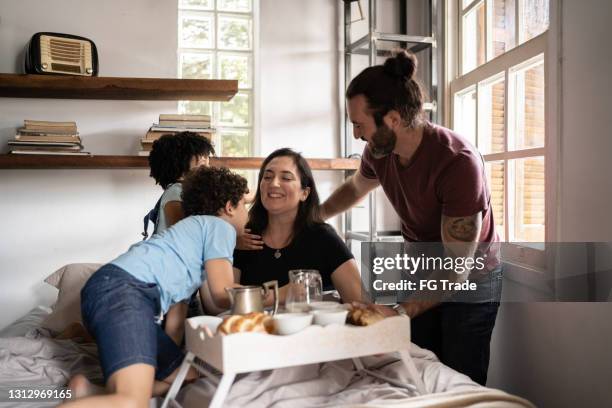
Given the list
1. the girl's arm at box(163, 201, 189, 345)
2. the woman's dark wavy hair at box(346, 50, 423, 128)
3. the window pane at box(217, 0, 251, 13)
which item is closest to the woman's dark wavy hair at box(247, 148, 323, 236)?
the woman's dark wavy hair at box(346, 50, 423, 128)

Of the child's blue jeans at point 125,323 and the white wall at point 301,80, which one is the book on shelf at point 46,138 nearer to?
the white wall at point 301,80

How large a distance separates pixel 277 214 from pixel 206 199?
31 cm

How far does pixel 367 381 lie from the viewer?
167cm

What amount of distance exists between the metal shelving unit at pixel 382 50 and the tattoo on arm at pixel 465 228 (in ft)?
4.03

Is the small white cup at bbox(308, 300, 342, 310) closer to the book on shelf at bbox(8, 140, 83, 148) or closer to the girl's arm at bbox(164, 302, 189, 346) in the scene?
the girl's arm at bbox(164, 302, 189, 346)

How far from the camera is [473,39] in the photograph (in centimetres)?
312

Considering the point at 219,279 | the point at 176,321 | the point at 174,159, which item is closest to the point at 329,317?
the point at 219,279

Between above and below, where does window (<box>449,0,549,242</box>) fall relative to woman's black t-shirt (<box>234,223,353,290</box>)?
above

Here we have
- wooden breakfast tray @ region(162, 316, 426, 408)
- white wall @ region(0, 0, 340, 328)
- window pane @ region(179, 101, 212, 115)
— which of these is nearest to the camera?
wooden breakfast tray @ region(162, 316, 426, 408)

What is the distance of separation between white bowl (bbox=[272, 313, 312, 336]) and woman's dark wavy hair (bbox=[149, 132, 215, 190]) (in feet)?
4.49

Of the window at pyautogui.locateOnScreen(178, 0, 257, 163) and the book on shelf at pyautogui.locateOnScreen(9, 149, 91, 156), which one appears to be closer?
the book on shelf at pyautogui.locateOnScreen(9, 149, 91, 156)

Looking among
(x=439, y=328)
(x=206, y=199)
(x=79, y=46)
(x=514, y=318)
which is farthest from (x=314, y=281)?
(x=79, y=46)

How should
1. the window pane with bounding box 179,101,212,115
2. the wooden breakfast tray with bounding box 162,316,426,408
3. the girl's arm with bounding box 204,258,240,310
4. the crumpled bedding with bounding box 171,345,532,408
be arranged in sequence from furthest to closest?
the window pane with bounding box 179,101,212,115
the girl's arm with bounding box 204,258,240,310
the crumpled bedding with bounding box 171,345,532,408
the wooden breakfast tray with bounding box 162,316,426,408

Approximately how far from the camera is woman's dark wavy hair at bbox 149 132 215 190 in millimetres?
2623
